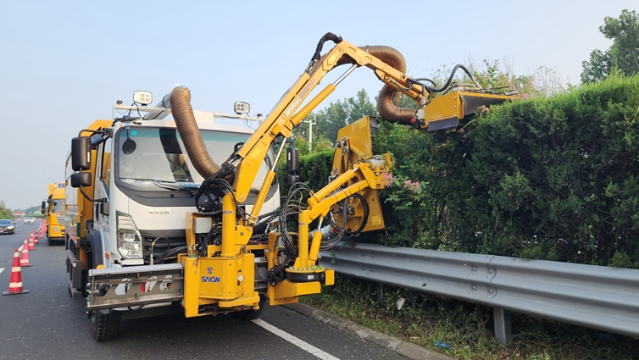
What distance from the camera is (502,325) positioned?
427cm

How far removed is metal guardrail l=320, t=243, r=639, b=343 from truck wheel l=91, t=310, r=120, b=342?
3037 mm

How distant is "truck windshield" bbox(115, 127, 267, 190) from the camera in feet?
17.2

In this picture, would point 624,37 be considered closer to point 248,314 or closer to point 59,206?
point 248,314

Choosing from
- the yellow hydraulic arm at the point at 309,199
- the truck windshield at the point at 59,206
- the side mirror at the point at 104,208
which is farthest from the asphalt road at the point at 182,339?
the truck windshield at the point at 59,206

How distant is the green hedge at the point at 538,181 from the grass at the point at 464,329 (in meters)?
0.63

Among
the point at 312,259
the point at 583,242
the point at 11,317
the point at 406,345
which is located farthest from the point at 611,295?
the point at 11,317

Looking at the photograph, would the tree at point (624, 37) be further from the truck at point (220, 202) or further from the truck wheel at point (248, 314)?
the truck wheel at point (248, 314)

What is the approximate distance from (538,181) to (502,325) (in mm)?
1368

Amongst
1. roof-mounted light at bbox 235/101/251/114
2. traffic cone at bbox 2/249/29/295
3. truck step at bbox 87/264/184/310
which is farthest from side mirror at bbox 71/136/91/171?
traffic cone at bbox 2/249/29/295

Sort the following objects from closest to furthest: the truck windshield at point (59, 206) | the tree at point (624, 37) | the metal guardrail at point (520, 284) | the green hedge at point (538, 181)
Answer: the metal guardrail at point (520, 284), the green hedge at point (538, 181), the truck windshield at point (59, 206), the tree at point (624, 37)

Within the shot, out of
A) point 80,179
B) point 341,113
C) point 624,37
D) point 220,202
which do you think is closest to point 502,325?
point 220,202

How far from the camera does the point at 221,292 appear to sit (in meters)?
4.49

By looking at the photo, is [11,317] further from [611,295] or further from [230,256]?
[611,295]

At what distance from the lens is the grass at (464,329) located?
388cm
